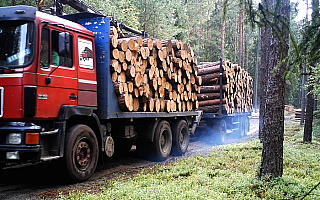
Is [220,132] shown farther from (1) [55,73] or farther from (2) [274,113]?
(1) [55,73]

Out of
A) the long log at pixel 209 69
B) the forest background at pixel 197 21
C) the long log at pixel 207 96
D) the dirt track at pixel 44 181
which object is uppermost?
the forest background at pixel 197 21

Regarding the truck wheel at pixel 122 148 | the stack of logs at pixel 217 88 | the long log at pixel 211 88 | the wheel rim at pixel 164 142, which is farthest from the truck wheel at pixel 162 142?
the long log at pixel 211 88

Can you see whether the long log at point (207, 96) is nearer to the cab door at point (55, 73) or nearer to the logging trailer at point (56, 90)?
the logging trailer at point (56, 90)

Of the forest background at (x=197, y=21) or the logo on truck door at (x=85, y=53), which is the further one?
the logo on truck door at (x=85, y=53)

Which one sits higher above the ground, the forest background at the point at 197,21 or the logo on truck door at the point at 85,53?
the forest background at the point at 197,21

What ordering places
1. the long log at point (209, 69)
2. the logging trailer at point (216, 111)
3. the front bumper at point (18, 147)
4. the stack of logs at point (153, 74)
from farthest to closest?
the long log at point (209, 69)
the logging trailer at point (216, 111)
the stack of logs at point (153, 74)
the front bumper at point (18, 147)

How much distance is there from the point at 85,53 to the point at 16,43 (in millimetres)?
1571

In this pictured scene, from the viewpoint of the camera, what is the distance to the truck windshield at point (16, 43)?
577cm

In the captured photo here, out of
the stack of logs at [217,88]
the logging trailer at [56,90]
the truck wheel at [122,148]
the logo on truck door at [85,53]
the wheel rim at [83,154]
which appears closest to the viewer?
the logging trailer at [56,90]

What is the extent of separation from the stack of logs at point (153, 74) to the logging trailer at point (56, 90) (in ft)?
1.04

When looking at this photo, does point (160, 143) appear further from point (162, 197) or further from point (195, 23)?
point (195, 23)

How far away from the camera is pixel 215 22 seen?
4322cm

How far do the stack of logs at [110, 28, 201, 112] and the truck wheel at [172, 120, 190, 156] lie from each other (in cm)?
56

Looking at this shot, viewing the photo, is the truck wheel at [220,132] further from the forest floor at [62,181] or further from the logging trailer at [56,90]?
the logging trailer at [56,90]
